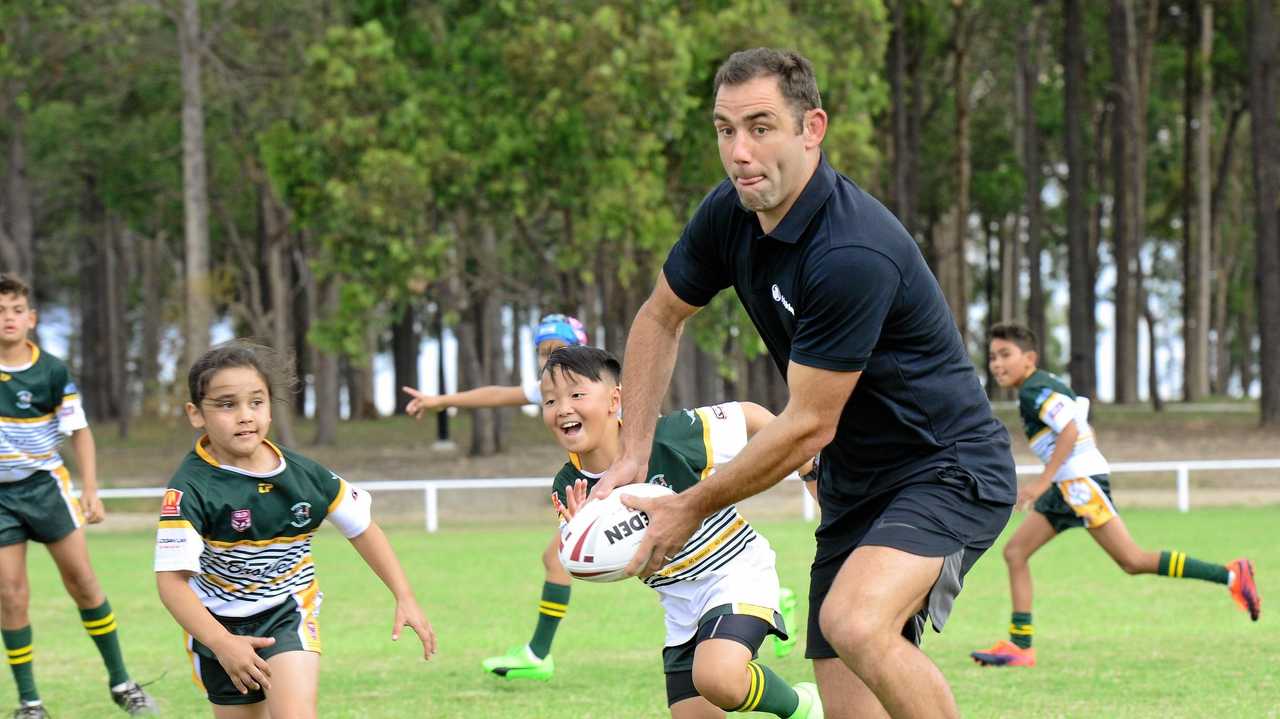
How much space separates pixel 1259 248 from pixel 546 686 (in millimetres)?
26792

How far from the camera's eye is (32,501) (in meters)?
8.23

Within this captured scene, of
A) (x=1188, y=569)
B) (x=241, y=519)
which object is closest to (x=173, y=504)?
(x=241, y=519)

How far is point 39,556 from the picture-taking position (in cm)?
2086

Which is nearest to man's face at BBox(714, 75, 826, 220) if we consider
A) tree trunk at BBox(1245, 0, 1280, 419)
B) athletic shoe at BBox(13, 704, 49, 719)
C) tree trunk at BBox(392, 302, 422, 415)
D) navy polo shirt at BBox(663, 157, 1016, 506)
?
navy polo shirt at BBox(663, 157, 1016, 506)

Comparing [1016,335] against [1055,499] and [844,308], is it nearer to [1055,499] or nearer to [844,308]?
[1055,499]

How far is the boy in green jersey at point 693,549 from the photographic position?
5574 millimetres

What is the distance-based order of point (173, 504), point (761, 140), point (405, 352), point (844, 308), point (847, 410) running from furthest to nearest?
1. point (405, 352)
2. point (173, 504)
3. point (847, 410)
4. point (761, 140)
5. point (844, 308)

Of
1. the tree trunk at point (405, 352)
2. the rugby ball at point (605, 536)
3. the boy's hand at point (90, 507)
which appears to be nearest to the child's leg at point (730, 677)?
the rugby ball at point (605, 536)

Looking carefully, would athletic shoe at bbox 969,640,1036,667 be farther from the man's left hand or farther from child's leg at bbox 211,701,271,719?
the man's left hand

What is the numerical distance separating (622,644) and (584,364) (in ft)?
18.5

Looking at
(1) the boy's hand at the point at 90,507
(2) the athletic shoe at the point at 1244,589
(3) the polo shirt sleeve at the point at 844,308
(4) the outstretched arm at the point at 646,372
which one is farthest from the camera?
(2) the athletic shoe at the point at 1244,589

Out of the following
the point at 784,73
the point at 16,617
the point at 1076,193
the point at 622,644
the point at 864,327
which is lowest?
the point at 622,644

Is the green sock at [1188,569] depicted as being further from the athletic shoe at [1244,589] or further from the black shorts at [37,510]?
the black shorts at [37,510]

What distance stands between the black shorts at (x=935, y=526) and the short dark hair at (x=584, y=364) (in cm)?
115
